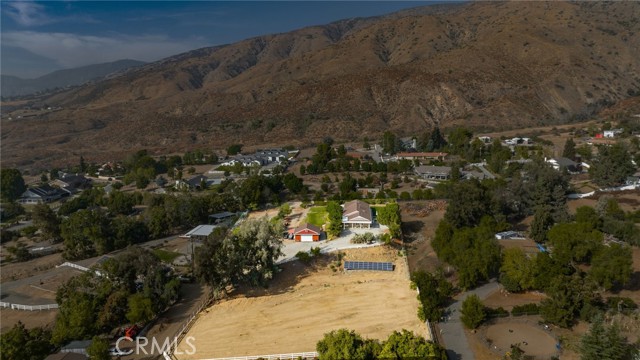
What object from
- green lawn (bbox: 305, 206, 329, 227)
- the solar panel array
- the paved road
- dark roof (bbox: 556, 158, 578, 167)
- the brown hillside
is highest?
the brown hillside

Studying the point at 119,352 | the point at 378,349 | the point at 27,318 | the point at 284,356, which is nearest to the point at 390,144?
the point at 284,356

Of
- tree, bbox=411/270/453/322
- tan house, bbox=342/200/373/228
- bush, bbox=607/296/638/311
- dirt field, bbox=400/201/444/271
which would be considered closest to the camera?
bush, bbox=607/296/638/311

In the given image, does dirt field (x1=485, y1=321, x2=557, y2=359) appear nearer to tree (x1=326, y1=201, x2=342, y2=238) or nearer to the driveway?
the driveway

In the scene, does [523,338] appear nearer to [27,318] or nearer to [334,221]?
[334,221]

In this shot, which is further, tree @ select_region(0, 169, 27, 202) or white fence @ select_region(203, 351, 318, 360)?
tree @ select_region(0, 169, 27, 202)

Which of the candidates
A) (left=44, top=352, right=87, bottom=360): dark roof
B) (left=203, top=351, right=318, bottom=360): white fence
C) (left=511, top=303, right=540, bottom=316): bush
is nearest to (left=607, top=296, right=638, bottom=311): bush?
(left=511, top=303, right=540, bottom=316): bush

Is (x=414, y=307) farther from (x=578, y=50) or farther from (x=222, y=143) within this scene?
(x=578, y=50)

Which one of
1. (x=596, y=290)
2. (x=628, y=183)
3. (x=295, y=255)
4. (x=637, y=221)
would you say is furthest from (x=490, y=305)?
(x=628, y=183)
